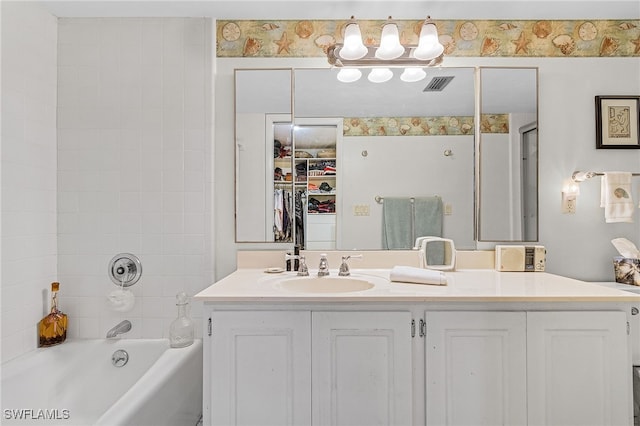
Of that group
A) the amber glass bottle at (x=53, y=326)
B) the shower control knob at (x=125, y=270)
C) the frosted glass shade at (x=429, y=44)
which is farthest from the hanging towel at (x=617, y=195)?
the amber glass bottle at (x=53, y=326)

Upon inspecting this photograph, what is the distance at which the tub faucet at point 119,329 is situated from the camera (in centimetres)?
196

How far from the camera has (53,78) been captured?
2.02m

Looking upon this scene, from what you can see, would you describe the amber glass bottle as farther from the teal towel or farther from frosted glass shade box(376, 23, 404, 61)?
frosted glass shade box(376, 23, 404, 61)

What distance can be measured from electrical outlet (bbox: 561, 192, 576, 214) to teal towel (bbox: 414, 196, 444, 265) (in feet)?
2.20

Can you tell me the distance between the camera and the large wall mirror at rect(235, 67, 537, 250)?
2010 mm

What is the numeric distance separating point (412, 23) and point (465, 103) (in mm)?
535

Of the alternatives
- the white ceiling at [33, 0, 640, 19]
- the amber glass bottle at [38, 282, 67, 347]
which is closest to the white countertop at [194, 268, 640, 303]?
the amber glass bottle at [38, 282, 67, 347]

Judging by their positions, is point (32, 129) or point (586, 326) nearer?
point (586, 326)

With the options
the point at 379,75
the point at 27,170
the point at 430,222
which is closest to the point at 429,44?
the point at 379,75

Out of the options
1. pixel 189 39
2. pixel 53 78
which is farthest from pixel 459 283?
pixel 53 78

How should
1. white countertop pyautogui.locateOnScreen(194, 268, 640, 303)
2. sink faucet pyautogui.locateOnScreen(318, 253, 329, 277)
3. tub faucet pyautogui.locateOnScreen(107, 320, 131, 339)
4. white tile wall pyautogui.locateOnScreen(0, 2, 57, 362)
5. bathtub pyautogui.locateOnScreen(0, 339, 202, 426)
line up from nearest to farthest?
white countertop pyautogui.locateOnScreen(194, 268, 640, 303) < bathtub pyautogui.locateOnScreen(0, 339, 202, 426) < white tile wall pyautogui.locateOnScreen(0, 2, 57, 362) < sink faucet pyautogui.locateOnScreen(318, 253, 329, 277) < tub faucet pyautogui.locateOnScreen(107, 320, 131, 339)

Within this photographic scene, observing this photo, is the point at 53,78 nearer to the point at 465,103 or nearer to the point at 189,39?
the point at 189,39

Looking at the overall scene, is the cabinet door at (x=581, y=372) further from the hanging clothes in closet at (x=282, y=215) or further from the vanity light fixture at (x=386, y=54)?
the vanity light fixture at (x=386, y=54)

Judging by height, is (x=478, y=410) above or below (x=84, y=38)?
below
